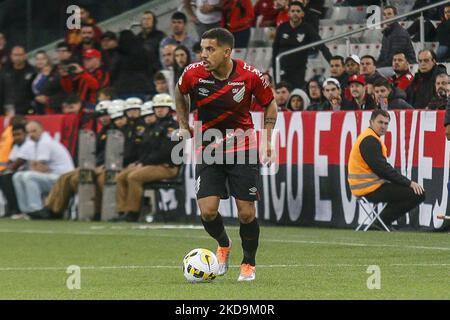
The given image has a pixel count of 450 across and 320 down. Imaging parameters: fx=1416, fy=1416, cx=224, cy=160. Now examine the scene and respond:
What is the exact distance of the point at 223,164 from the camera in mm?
12812

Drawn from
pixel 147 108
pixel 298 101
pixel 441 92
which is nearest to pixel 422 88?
pixel 441 92

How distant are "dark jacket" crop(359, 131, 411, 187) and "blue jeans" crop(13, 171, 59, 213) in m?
8.09

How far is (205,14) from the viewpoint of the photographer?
2602cm

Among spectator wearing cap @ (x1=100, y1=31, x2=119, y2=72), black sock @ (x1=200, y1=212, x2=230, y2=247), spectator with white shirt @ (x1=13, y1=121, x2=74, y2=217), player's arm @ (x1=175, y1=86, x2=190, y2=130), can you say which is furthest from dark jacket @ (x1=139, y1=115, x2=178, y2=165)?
player's arm @ (x1=175, y1=86, x2=190, y2=130)

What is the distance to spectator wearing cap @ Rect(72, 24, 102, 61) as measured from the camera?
28.0 meters

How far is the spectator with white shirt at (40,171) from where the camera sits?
25.7 meters

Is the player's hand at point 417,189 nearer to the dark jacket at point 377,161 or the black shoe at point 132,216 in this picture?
the dark jacket at point 377,161

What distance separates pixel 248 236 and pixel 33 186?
1322 centimetres

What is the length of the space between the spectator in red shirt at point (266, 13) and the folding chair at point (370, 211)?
6138 millimetres

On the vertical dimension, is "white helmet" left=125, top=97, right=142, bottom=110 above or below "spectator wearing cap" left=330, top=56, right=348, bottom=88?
below

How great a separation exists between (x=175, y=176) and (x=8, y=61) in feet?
25.6

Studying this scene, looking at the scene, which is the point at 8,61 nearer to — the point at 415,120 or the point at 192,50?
the point at 192,50

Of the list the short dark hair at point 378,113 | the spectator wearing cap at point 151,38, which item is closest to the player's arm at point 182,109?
the short dark hair at point 378,113

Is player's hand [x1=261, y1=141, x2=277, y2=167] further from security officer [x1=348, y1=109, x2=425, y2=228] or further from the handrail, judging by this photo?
the handrail
